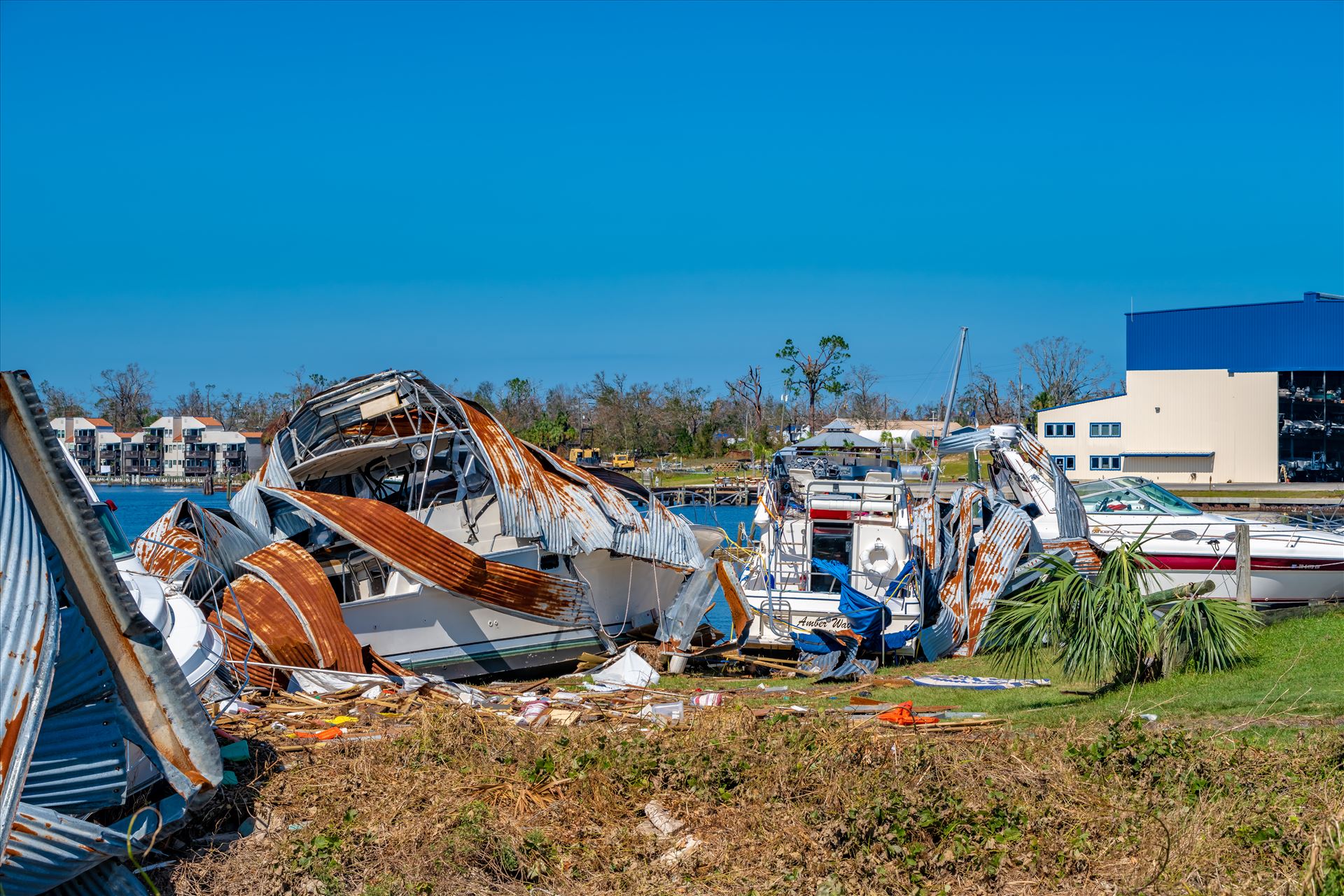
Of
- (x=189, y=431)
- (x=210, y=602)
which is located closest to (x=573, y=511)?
(x=210, y=602)

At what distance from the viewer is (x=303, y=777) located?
8.64 metres

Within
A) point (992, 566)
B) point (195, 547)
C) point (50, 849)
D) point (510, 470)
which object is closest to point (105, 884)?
point (50, 849)

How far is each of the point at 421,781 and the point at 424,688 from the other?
384cm

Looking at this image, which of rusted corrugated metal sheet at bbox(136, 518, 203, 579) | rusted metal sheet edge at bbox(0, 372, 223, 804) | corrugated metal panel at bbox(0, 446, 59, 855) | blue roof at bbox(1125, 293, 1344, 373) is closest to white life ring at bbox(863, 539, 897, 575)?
rusted corrugated metal sheet at bbox(136, 518, 203, 579)

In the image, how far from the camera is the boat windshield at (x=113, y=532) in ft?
35.5

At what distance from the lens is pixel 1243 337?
6122cm

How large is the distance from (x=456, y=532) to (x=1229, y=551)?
13329mm

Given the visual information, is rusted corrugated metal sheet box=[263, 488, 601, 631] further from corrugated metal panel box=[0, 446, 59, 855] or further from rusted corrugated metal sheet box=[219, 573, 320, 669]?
corrugated metal panel box=[0, 446, 59, 855]

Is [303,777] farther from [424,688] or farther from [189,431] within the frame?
[189,431]

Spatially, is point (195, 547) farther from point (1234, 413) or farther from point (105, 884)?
point (1234, 413)

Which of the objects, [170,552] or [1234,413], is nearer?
[170,552]

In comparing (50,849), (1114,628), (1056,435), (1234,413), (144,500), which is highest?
(1234,413)

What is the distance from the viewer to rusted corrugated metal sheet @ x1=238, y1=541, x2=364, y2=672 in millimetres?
14531

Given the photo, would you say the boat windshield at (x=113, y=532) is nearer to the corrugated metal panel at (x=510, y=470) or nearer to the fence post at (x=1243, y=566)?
the corrugated metal panel at (x=510, y=470)
